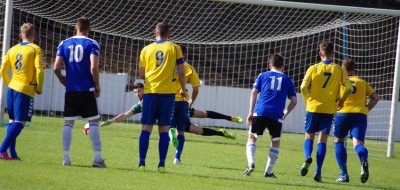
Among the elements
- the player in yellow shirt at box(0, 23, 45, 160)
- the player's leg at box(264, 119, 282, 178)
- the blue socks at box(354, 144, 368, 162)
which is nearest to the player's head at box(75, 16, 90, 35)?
the player in yellow shirt at box(0, 23, 45, 160)

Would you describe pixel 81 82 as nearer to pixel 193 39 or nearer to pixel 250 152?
pixel 250 152

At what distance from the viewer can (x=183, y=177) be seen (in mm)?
9797

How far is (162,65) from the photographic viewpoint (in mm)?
10188

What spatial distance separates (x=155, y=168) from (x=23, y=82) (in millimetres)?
2107

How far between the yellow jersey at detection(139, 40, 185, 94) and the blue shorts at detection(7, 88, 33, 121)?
158cm

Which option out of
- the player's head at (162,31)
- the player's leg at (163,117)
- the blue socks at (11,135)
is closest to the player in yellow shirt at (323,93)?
the player's leg at (163,117)

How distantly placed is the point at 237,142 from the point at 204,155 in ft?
16.4

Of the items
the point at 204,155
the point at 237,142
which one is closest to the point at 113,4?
the point at 237,142

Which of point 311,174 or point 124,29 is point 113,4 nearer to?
point 124,29

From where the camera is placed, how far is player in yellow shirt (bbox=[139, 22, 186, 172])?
10172 millimetres

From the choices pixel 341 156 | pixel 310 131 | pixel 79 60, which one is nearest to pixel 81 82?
pixel 79 60

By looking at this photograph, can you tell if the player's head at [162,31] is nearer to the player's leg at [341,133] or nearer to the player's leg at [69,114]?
the player's leg at [69,114]

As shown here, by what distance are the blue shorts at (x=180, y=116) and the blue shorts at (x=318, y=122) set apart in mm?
2350

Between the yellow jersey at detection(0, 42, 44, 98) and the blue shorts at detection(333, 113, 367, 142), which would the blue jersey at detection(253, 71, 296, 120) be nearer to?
the blue shorts at detection(333, 113, 367, 142)
